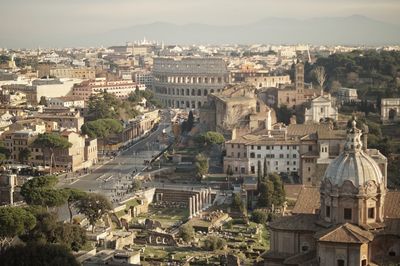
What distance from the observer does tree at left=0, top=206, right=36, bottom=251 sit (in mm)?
21391

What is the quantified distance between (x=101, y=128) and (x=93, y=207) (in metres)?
15.9

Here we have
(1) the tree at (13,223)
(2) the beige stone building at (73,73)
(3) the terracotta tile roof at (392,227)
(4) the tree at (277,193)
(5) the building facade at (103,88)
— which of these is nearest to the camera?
(3) the terracotta tile roof at (392,227)

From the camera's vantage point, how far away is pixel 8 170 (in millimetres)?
33781

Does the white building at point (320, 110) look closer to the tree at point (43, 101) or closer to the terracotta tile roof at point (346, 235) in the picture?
the tree at point (43, 101)

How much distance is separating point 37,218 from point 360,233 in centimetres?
1062

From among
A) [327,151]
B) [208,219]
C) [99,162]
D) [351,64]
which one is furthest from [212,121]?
[351,64]

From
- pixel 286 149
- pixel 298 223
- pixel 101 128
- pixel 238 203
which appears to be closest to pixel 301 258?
pixel 298 223

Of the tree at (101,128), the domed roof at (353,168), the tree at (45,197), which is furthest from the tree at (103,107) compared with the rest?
the domed roof at (353,168)

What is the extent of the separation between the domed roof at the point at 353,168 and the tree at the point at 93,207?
1102cm

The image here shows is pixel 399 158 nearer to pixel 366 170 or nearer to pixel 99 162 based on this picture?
pixel 99 162

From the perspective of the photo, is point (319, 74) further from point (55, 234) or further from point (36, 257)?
point (36, 257)

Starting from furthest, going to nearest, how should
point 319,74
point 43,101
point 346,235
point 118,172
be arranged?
1. point 319,74
2. point 43,101
3. point 118,172
4. point 346,235

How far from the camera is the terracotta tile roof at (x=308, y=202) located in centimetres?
1883

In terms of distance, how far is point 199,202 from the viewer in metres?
29.8
